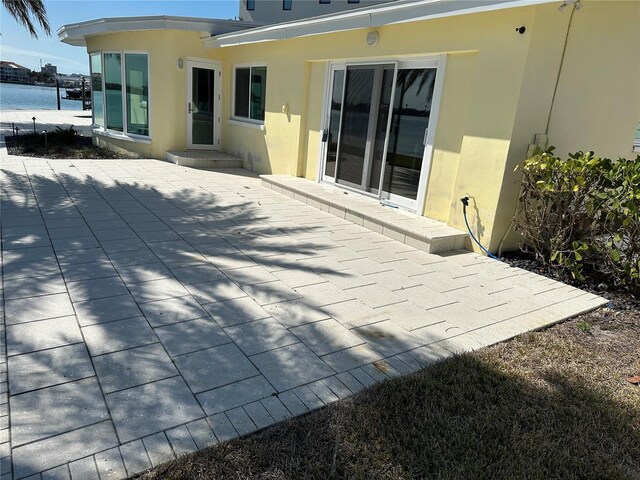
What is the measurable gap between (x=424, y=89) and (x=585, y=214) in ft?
8.99

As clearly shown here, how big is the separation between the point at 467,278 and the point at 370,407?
2647 millimetres

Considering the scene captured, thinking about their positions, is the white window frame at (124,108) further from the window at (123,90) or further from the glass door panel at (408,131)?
the glass door panel at (408,131)

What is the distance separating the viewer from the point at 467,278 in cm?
468

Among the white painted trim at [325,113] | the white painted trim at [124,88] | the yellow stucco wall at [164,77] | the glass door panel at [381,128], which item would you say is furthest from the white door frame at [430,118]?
the white painted trim at [124,88]

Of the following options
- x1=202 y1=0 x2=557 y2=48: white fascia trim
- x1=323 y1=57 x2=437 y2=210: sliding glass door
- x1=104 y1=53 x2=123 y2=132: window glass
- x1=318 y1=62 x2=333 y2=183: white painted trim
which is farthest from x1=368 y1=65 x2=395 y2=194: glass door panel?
x1=104 y1=53 x2=123 y2=132: window glass

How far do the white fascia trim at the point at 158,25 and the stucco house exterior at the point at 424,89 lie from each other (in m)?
0.03

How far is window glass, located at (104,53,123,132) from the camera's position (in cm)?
1095

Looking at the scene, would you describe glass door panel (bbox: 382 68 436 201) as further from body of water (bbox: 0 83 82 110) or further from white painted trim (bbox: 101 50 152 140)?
body of water (bbox: 0 83 82 110)

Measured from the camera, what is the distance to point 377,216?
6.16 metres

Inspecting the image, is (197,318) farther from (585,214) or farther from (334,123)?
(334,123)

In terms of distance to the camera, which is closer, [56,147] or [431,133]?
[431,133]

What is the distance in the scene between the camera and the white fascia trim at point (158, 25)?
31.7 ft

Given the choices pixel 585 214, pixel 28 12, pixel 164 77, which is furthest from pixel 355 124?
pixel 28 12

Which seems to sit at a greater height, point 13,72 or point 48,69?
point 48,69
